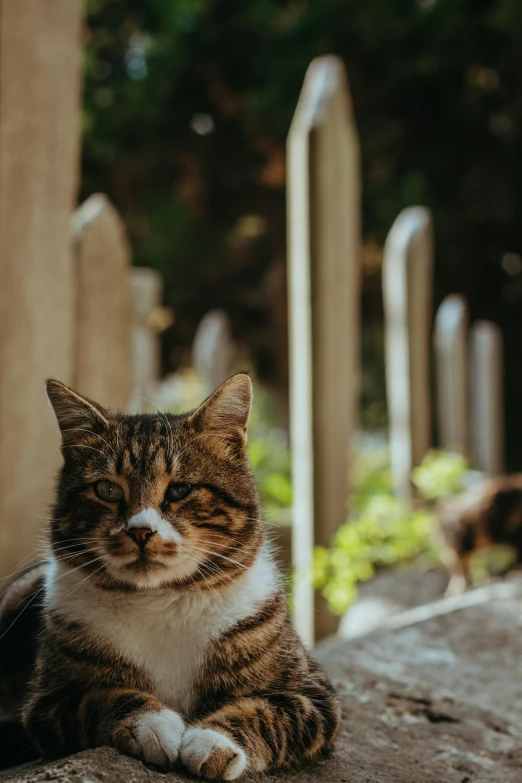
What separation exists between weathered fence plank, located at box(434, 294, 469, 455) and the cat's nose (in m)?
5.70

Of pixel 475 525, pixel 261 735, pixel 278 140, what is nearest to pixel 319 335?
pixel 475 525

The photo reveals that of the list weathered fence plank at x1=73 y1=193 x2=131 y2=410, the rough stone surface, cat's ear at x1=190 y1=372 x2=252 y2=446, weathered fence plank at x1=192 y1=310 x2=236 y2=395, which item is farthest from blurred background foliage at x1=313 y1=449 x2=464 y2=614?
weathered fence plank at x1=192 y1=310 x2=236 y2=395

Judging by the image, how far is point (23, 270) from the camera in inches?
94.0

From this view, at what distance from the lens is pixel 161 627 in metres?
1.56

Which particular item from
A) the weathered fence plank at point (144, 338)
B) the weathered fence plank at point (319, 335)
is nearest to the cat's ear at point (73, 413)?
the weathered fence plank at point (319, 335)

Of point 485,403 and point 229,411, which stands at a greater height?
point 485,403

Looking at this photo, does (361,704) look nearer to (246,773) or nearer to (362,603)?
(246,773)

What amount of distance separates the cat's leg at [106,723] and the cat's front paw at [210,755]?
0.07 feet

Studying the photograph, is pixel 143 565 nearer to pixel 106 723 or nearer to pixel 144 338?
pixel 106 723

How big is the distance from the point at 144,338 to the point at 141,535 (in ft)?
13.0

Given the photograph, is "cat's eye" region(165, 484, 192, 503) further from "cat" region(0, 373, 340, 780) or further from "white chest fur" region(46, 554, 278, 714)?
"white chest fur" region(46, 554, 278, 714)

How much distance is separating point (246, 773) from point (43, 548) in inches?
27.0

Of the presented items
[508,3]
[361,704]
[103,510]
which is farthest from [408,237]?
[508,3]

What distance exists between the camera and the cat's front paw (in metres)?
1.33
